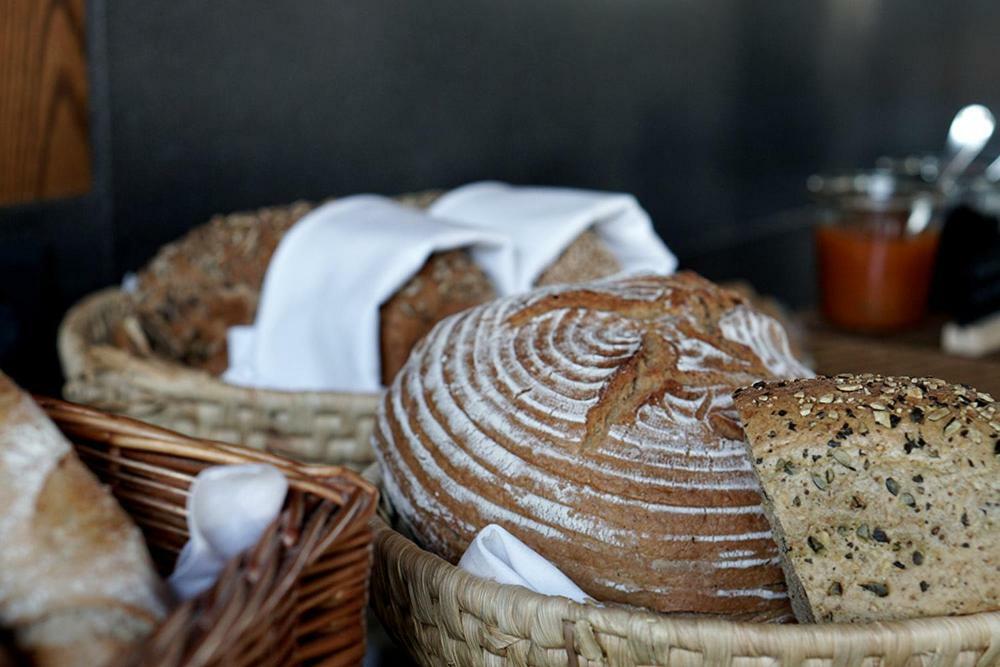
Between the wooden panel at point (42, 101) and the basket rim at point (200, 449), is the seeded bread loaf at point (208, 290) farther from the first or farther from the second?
the basket rim at point (200, 449)

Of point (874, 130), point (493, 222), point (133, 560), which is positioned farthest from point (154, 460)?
point (874, 130)

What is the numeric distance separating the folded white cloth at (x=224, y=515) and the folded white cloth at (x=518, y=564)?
0.61 feet

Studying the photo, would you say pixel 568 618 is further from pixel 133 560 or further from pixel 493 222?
pixel 493 222

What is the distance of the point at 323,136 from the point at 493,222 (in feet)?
1.52

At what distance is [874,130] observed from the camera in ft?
12.4

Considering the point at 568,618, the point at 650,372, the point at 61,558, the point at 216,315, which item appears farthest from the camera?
the point at 216,315

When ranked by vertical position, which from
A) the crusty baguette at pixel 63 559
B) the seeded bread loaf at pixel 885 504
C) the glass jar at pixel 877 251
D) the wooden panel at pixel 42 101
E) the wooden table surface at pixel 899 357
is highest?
the wooden panel at pixel 42 101

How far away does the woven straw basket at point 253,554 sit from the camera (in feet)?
1.65

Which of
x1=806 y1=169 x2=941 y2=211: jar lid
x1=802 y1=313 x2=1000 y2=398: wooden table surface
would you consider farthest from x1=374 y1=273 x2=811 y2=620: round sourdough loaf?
x1=806 y1=169 x2=941 y2=211: jar lid

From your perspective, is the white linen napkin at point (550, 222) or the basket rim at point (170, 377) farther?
the white linen napkin at point (550, 222)

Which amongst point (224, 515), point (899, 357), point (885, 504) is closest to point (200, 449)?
point (224, 515)

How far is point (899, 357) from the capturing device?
5.38 feet

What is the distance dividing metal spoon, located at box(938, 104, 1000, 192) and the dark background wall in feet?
2.09

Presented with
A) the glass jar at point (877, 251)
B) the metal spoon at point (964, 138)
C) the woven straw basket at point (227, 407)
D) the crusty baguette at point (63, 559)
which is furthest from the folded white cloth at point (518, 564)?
the metal spoon at point (964, 138)
